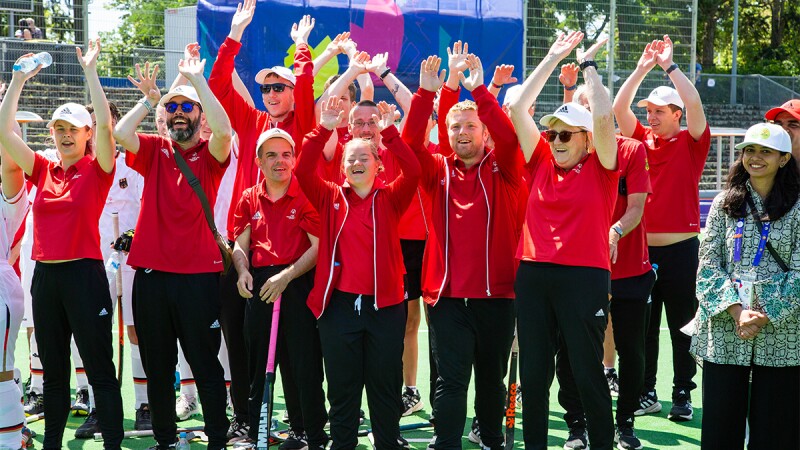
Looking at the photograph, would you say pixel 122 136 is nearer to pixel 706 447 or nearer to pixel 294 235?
pixel 294 235

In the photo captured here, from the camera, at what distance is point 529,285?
5.77 metres

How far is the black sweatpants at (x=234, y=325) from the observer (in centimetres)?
652

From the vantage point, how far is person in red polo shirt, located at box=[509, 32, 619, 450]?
5.67 metres

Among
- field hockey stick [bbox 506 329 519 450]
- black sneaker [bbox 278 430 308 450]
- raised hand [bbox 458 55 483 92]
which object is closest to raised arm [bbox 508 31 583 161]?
raised hand [bbox 458 55 483 92]

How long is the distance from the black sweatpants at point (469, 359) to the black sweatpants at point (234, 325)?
1353 mm

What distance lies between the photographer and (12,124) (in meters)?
6.30

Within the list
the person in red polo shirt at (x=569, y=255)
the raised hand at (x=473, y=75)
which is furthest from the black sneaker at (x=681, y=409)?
the raised hand at (x=473, y=75)

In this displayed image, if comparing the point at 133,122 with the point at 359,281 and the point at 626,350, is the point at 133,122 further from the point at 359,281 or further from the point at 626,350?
the point at 626,350

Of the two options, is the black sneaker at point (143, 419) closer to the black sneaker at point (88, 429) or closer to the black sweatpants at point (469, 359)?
the black sneaker at point (88, 429)

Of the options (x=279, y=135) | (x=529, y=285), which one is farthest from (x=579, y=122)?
(x=279, y=135)

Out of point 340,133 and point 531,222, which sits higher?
point 340,133

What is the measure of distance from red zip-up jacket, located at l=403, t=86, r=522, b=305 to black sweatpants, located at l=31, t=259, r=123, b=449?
210 centimetres

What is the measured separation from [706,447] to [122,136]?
3.97 metres

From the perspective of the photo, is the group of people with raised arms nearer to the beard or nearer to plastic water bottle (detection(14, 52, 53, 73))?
the beard
